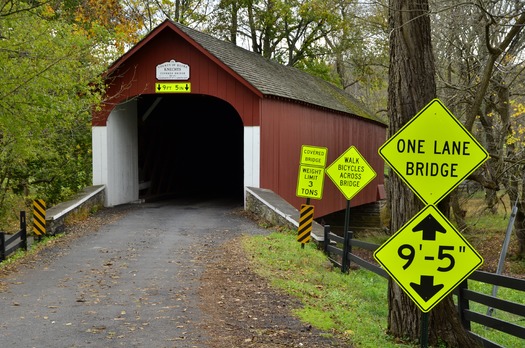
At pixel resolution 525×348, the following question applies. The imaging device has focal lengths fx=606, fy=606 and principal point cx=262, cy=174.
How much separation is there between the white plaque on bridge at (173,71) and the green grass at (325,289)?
6.38 metres

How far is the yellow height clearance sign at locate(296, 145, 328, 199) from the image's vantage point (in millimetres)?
12828

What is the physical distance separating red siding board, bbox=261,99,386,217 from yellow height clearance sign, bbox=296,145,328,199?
4.16 meters

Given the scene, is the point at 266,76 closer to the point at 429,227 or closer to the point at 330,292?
the point at 330,292

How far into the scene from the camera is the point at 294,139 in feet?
61.7

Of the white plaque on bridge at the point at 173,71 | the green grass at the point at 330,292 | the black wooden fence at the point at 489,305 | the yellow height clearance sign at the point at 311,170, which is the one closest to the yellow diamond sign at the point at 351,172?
the yellow height clearance sign at the point at 311,170

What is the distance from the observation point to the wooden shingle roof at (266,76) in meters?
17.2

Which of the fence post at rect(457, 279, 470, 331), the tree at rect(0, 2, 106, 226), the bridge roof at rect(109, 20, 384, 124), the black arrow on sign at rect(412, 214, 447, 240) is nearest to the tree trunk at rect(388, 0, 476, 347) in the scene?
the fence post at rect(457, 279, 470, 331)

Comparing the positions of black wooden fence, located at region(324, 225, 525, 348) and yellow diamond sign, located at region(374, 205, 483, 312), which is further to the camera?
black wooden fence, located at region(324, 225, 525, 348)

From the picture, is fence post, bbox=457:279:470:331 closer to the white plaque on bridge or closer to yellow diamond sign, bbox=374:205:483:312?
yellow diamond sign, bbox=374:205:483:312

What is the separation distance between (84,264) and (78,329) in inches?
153

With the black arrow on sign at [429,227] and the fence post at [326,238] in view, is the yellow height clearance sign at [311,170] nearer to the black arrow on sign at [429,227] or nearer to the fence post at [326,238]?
the fence post at [326,238]

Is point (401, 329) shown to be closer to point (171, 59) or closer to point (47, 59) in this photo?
point (47, 59)

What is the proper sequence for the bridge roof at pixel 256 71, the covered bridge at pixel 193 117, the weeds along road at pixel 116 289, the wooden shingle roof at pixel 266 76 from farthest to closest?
the wooden shingle roof at pixel 266 76
the covered bridge at pixel 193 117
the bridge roof at pixel 256 71
the weeds along road at pixel 116 289

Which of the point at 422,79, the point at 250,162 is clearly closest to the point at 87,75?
the point at 250,162
